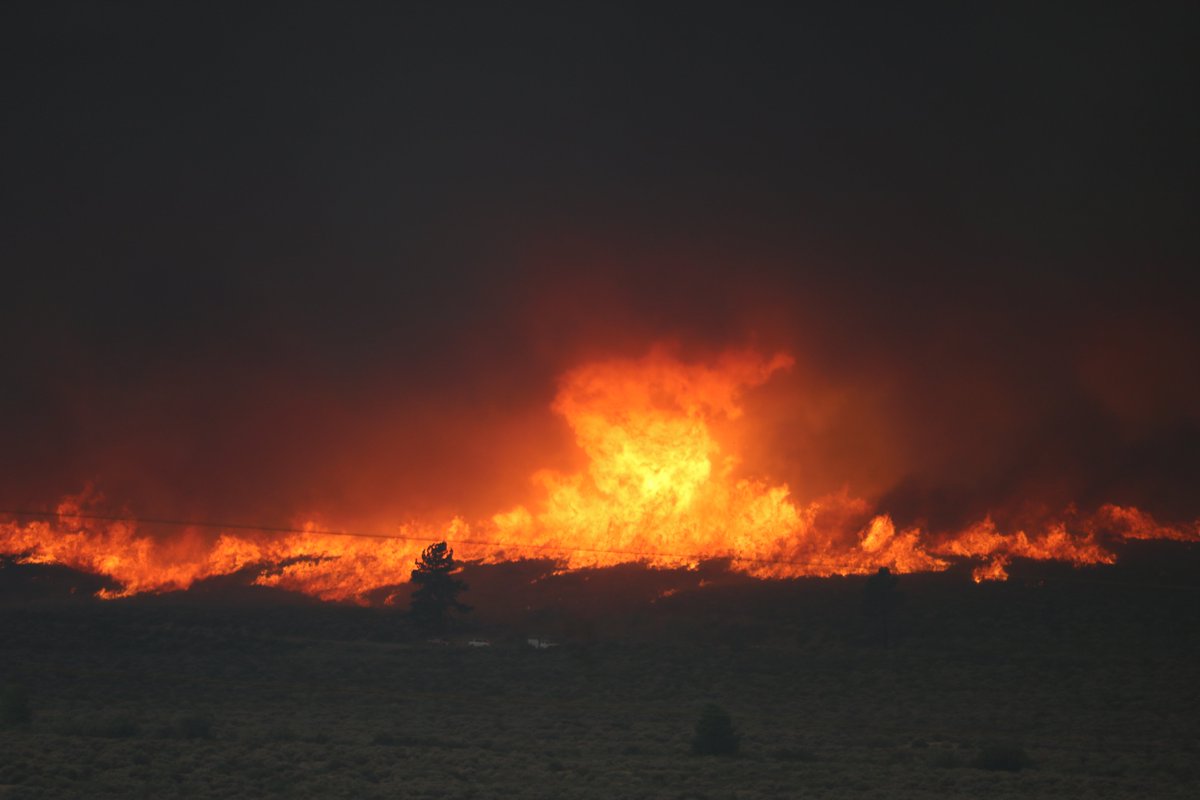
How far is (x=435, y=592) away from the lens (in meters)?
95.6

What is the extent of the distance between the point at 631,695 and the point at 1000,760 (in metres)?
26.7

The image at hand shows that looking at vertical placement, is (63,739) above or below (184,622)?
below

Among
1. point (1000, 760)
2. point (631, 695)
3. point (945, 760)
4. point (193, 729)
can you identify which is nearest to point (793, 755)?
point (945, 760)

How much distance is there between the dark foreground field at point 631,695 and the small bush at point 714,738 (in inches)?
36.2

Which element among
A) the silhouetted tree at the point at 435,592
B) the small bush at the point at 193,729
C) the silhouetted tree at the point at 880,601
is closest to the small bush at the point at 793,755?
the small bush at the point at 193,729

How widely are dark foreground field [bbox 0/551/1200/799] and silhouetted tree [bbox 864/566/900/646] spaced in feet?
5.28

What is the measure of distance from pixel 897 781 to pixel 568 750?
14.4m

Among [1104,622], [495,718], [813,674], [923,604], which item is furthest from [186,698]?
[1104,622]

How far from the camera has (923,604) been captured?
89.3 meters

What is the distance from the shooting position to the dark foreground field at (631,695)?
39.1 m

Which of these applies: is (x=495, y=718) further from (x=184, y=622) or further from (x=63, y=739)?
(x=184, y=622)

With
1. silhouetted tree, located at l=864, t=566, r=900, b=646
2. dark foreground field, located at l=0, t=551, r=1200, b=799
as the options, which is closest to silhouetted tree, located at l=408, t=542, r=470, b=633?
dark foreground field, located at l=0, t=551, r=1200, b=799

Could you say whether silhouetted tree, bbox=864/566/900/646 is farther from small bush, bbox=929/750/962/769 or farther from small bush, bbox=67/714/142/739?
small bush, bbox=67/714/142/739

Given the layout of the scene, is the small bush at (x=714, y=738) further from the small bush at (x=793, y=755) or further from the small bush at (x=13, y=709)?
the small bush at (x=13, y=709)
